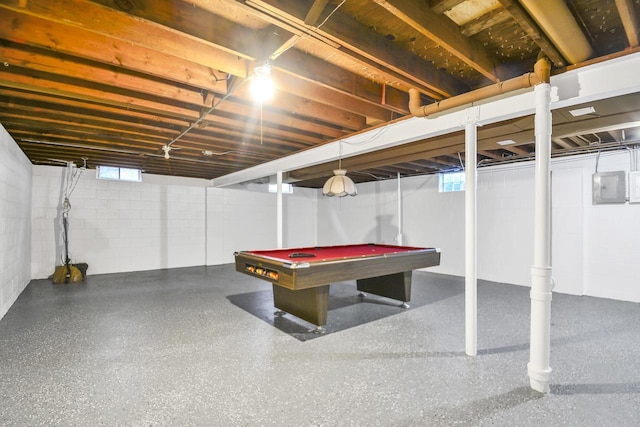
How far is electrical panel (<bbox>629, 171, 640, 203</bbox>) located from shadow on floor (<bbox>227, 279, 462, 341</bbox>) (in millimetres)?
2861

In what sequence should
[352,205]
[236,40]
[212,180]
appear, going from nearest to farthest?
[236,40]
[212,180]
[352,205]

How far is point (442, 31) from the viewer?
6.50ft

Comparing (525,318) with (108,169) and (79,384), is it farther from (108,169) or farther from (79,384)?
(108,169)

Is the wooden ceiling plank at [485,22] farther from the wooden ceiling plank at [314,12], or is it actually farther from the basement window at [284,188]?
the basement window at [284,188]

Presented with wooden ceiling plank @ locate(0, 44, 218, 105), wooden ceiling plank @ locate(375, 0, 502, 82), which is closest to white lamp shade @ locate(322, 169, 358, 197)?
wooden ceiling plank @ locate(0, 44, 218, 105)

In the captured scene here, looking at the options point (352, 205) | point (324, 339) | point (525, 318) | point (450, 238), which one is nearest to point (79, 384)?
point (324, 339)

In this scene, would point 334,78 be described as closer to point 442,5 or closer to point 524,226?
point 442,5

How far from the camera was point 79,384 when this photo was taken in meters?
2.32

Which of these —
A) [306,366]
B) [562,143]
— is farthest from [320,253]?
[562,143]

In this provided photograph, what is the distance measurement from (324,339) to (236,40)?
9.12 ft

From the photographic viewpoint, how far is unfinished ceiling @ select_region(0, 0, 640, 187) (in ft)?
6.08

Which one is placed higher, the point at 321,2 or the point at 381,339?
the point at 321,2

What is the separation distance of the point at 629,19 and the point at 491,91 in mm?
797

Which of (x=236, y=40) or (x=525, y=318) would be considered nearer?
(x=236, y=40)
